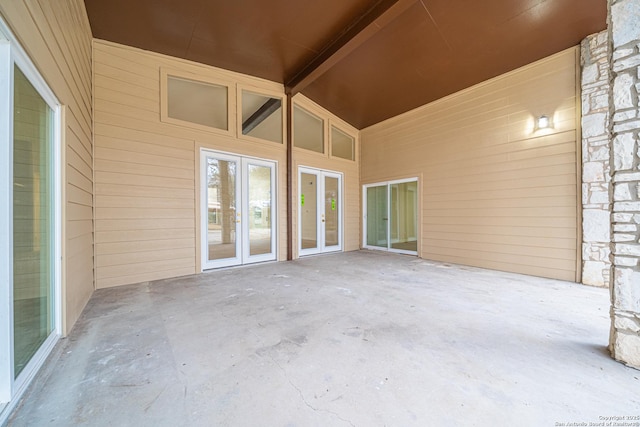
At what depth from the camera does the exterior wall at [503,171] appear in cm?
389

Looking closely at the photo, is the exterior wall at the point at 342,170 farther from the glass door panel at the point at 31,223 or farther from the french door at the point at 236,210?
the glass door panel at the point at 31,223

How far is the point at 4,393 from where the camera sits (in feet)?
4.45

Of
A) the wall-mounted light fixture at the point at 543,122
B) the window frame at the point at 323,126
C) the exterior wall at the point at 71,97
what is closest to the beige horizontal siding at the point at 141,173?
the exterior wall at the point at 71,97

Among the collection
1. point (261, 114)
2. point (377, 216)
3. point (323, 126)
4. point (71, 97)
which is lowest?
point (377, 216)

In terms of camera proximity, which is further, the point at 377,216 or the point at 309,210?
the point at 377,216

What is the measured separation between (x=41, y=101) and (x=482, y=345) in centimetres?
391

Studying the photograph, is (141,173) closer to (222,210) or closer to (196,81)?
(222,210)

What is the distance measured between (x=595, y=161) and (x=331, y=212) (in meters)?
4.83

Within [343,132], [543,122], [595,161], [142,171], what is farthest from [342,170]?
[595,161]

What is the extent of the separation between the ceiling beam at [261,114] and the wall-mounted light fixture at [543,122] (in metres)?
4.79

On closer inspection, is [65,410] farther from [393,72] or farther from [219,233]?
[393,72]

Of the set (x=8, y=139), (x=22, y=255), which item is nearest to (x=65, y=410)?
(x=22, y=255)

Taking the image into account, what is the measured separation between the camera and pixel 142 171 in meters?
3.92

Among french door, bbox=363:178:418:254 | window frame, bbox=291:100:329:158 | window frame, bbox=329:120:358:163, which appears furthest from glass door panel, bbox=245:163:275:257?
french door, bbox=363:178:418:254
